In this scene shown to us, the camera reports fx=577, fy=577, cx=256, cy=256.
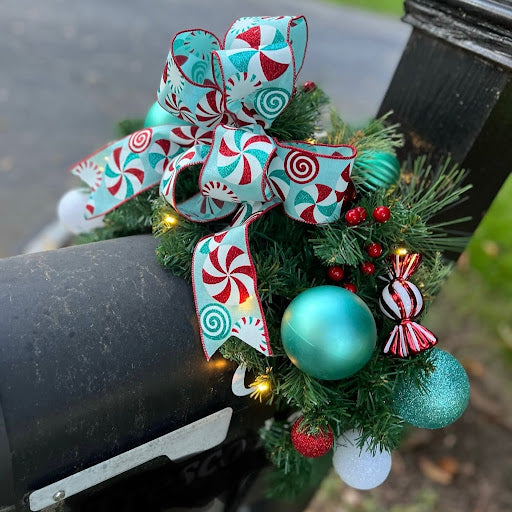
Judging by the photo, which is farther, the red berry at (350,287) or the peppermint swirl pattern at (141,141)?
the peppermint swirl pattern at (141,141)

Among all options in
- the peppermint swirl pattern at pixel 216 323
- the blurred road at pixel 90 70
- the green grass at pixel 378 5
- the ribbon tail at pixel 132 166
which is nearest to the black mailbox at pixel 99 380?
the peppermint swirl pattern at pixel 216 323

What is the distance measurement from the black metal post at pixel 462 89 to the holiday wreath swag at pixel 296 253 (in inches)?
10.1

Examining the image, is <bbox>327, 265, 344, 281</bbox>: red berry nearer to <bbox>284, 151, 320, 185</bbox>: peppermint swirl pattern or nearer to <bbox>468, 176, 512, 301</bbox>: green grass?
<bbox>284, 151, 320, 185</bbox>: peppermint swirl pattern

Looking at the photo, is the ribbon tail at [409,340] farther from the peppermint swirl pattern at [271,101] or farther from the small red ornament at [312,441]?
the peppermint swirl pattern at [271,101]

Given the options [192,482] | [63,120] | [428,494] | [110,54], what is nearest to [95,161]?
[192,482]

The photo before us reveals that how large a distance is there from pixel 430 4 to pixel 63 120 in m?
3.48

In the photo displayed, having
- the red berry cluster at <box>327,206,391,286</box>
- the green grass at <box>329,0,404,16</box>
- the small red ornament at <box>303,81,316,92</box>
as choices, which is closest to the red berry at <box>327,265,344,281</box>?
the red berry cluster at <box>327,206,391,286</box>

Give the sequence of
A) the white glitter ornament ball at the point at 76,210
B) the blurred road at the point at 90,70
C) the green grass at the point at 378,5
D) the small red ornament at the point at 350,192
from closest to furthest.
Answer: the small red ornament at the point at 350,192 < the white glitter ornament ball at the point at 76,210 < the blurred road at the point at 90,70 < the green grass at the point at 378,5

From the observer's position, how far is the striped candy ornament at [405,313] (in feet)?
3.29

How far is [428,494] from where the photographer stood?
2.27 metres

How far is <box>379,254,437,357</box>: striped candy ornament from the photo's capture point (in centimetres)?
100

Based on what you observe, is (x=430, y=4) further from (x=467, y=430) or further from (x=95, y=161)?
(x=467, y=430)

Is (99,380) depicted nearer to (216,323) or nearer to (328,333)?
(216,323)

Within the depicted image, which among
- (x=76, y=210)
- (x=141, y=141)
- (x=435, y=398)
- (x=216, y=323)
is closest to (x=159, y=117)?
(x=141, y=141)
